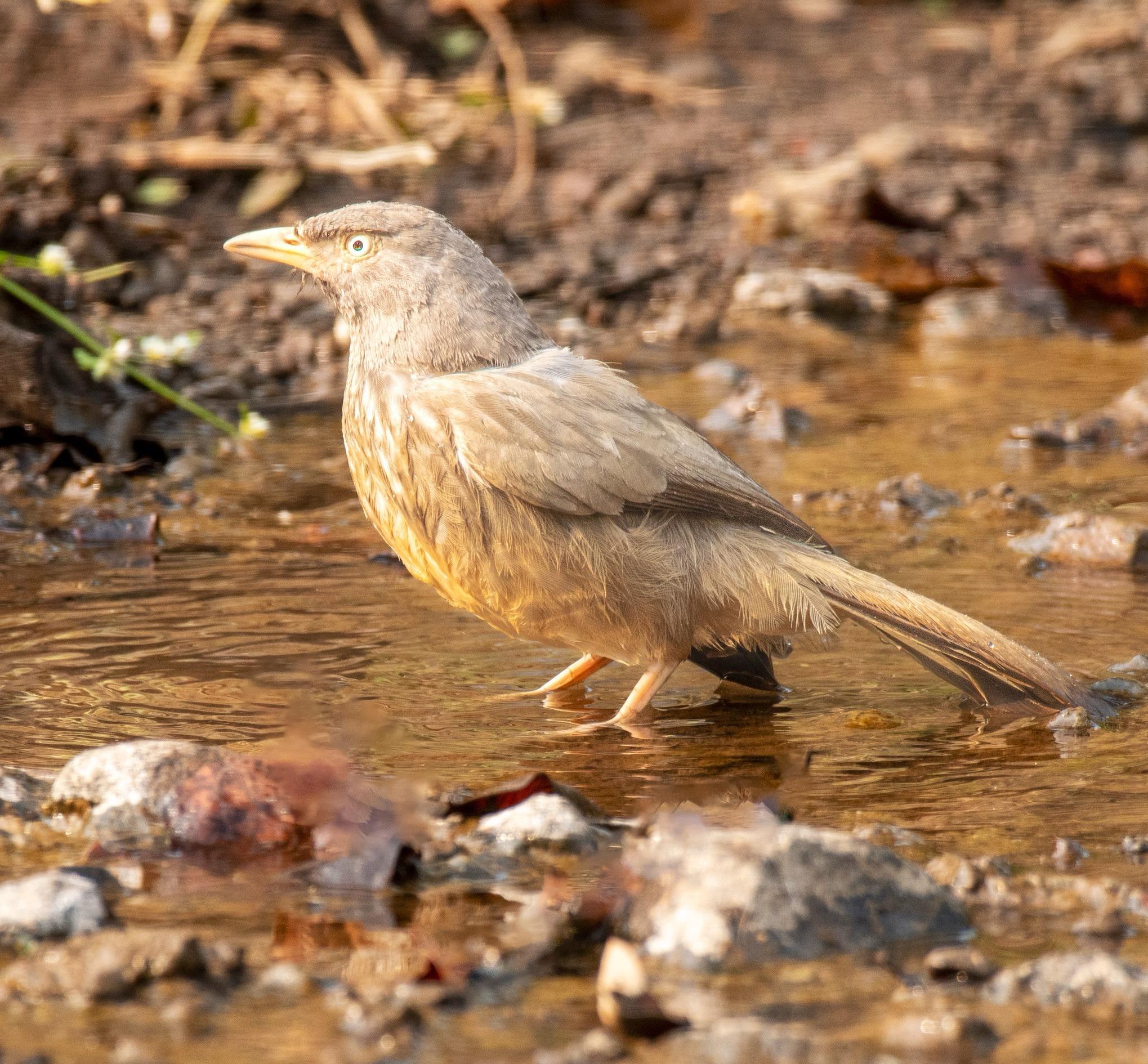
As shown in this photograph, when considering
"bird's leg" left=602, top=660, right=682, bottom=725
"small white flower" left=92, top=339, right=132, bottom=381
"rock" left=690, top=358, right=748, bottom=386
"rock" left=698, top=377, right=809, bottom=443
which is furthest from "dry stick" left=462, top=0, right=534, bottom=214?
"bird's leg" left=602, top=660, right=682, bottom=725

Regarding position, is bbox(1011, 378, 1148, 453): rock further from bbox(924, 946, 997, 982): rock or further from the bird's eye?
bbox(924, 946, 997, 982): rock

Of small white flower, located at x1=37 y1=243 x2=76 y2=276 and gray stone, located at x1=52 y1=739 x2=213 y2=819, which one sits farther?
Answer: small white flower, located at x1=37 y1=243 x2=76 y2=276

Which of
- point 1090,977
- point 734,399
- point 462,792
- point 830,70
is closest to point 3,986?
point 462,792

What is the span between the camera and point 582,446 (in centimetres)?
419

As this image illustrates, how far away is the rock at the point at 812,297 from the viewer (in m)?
8.88

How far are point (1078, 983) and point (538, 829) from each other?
1.05 meters

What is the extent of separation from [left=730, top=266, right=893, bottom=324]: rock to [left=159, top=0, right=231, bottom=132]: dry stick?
3234 millimetres

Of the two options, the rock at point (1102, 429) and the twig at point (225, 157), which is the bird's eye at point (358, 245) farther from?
the twig at point (225, 157)

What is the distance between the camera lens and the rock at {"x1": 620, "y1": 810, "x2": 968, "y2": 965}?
2645mm

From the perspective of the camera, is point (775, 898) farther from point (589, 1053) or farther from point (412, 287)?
point (412, 287)


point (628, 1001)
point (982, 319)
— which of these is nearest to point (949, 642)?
point (628, 1001)

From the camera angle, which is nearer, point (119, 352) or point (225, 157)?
point (119, 352)

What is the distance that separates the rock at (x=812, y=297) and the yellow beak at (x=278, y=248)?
4498 millimetres

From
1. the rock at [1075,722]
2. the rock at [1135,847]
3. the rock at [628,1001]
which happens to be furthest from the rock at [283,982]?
the rock at [1075,722]
